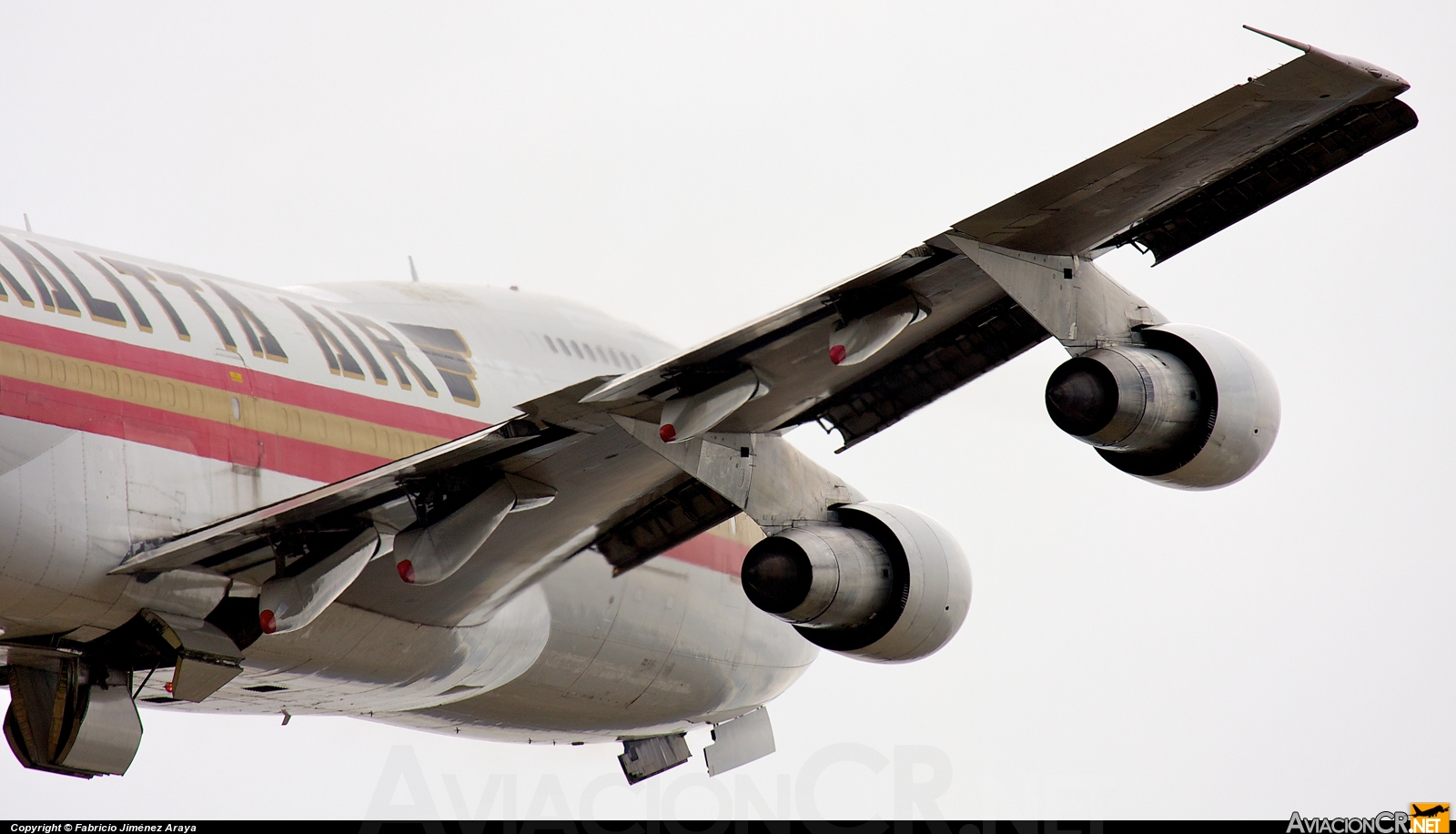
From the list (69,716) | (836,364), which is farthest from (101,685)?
(836,364)

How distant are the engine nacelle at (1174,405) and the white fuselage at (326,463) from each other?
517 centimetres

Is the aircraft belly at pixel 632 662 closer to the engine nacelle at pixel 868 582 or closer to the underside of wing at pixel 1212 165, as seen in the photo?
the engine nacelle at pixel 868 582

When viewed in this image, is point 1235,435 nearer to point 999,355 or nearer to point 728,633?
point 999,355

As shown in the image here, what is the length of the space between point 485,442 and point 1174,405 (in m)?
4.17

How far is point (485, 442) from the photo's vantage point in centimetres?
988

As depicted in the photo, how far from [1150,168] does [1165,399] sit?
5.64 feet

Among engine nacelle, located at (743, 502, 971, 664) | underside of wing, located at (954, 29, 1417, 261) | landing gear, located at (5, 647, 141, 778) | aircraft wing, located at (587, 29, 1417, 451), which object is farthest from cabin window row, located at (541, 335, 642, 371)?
underside of wing, located at (954, 29, 1417, 261)

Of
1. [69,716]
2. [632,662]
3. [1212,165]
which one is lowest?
[69,716]

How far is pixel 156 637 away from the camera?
11227mm

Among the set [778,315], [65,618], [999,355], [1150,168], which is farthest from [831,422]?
[65,618]

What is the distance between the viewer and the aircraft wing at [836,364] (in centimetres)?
881

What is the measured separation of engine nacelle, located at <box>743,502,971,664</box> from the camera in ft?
36.6

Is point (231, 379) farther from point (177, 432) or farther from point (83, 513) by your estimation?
point (83, 513)

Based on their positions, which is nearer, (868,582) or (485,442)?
(485,442)
